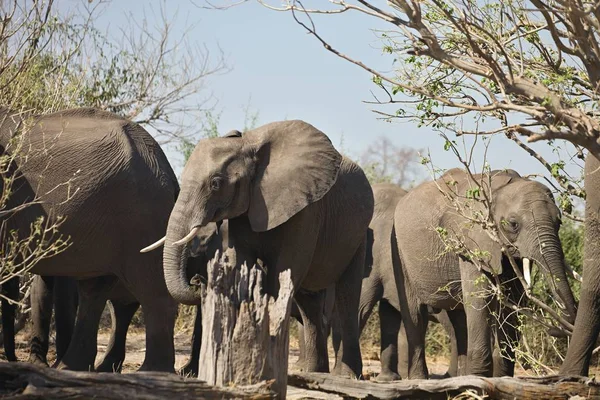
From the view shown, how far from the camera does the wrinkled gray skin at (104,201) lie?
354 inches

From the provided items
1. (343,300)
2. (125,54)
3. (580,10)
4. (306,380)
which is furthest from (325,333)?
(125,54)

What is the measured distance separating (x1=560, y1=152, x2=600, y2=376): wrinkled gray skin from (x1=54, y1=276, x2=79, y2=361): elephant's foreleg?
174 inches

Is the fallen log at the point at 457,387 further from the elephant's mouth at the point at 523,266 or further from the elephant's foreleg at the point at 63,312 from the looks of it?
the elephant's foreleg at the point at 63,312

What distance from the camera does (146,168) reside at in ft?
30.2

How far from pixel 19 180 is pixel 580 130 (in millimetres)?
4428

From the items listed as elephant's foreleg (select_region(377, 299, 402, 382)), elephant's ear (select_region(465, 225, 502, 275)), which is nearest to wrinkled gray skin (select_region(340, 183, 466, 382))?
elephant's foreleg (select_region(377, 299, 402, 382))

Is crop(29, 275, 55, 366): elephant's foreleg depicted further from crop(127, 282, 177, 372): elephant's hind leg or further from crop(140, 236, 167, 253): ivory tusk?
crop(140, 236, 167, 253): ivory tusk

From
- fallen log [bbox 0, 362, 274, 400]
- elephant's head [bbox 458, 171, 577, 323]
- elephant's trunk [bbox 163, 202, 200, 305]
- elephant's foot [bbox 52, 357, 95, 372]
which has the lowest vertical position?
fallen log [bbox 0, 362, 274, 400]

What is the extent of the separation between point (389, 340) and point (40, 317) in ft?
12.4

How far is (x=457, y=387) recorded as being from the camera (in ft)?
24.8

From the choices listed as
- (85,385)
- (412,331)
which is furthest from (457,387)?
(412,331)

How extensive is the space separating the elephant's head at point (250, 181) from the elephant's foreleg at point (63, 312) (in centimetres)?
225

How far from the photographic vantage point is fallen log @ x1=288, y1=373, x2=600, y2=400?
739 cm

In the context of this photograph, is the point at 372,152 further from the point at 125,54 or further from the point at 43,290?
the point at 43,290
